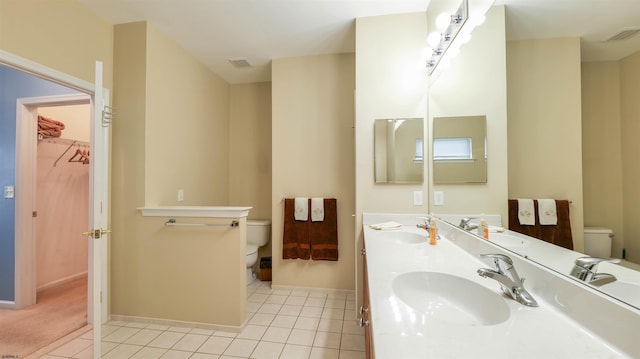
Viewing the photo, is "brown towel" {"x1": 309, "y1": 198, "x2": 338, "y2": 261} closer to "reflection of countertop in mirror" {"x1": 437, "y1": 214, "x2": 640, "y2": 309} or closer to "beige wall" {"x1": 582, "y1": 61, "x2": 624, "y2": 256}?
"reflection of countertop in mirror" {"x1": 437, "y1": 214, "x2": 640, "y2": 309}

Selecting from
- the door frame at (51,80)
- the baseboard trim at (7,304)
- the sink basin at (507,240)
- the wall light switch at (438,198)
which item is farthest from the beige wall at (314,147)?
the baseboard trim at (7,304)

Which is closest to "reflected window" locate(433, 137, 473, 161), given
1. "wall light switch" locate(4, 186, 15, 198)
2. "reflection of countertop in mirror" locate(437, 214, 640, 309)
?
"reflection of countertop in mirror" locate(437, 214, 640, 309)

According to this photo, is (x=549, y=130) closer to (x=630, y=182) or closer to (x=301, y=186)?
(x=630, y=182)

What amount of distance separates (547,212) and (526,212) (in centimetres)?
10

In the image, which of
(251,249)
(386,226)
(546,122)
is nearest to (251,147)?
(251,249)

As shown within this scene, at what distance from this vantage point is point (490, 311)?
78 cm

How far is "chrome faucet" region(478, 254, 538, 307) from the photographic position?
0.72 meters

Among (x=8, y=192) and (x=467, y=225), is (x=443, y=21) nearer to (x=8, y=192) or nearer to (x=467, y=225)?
(x=467, y=225)

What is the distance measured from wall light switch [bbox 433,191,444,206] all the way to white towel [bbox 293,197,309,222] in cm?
125

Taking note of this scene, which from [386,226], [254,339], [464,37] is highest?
[464,37]

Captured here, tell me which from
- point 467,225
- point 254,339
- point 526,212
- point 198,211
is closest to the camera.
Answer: point 526,212

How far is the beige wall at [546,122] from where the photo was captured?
0.71m

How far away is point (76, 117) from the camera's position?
2.95 meters

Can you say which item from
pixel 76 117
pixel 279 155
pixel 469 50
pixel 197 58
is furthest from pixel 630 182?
pixel 76 117
